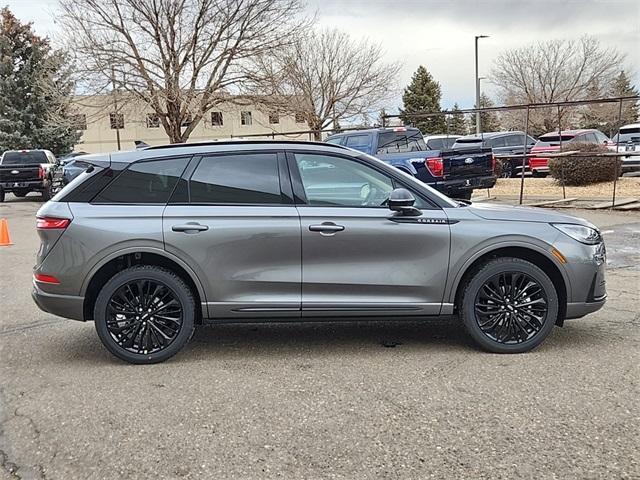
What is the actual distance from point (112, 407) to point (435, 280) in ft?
8.14

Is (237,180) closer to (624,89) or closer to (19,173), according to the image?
(19,173)

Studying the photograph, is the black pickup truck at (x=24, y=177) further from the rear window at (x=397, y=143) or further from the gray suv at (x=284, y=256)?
the gray suv at (x=284, y=256)

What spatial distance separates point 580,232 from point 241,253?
2664mm

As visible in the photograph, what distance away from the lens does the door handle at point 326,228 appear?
464 cm

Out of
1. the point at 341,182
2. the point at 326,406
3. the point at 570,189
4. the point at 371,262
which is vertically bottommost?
the point at 326,406

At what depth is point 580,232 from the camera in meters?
4.81

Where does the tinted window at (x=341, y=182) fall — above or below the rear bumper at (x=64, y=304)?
above

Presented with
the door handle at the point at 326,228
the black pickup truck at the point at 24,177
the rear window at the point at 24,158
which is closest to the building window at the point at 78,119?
the rear window at the point at 24,158

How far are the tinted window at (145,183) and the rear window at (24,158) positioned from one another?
1934 centimetres

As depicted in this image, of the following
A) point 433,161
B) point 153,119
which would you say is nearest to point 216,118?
point 153,119

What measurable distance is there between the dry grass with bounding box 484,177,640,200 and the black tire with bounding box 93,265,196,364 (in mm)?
13556

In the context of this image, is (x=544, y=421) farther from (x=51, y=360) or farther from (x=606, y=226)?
(x=606, y=226)

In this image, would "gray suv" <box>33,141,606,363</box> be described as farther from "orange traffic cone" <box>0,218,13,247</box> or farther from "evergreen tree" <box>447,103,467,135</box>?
"evergreen tree" <box>447,103,467,135</box>

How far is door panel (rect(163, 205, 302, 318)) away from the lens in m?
4.62
